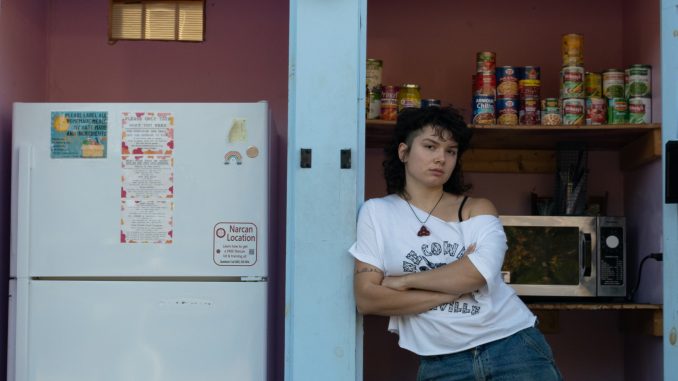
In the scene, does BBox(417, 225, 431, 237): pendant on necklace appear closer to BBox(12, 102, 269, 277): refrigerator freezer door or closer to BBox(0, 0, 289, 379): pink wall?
BBox(12, 102, 269, 277): refrigerator freezer door

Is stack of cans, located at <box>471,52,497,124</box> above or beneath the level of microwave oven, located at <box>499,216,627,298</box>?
above

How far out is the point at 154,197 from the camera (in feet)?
11.0

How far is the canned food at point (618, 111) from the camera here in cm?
374

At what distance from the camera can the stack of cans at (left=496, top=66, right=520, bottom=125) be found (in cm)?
→ 376

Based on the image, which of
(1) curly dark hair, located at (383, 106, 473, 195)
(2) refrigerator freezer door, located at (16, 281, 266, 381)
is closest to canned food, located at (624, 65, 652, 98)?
(1) curly dark hair, located at (383, 106, 473, 195)

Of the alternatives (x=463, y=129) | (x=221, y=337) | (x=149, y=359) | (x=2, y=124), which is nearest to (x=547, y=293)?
(x=463, y=129)

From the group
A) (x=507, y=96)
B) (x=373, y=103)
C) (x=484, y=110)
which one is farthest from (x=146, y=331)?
(x=507, y=96)

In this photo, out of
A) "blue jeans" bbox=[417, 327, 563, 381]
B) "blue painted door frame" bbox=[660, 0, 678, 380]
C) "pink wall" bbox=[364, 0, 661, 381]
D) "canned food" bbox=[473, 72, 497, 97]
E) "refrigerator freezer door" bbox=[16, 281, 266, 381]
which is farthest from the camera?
"pink wall" bbox=[364, 0, 661, 381]

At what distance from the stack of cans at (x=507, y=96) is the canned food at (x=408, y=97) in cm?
35

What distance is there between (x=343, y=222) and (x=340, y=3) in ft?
2.35

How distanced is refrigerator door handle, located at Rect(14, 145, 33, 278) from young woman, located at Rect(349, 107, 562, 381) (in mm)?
1293

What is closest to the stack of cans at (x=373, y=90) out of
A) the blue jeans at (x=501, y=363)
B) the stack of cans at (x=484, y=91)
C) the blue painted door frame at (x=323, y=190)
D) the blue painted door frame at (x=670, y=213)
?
the stack of cans at (x=484, y=91)

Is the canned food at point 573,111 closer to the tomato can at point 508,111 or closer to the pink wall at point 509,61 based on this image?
the tomato can at point 508,111

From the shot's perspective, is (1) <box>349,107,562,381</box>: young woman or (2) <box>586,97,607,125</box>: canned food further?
(2) <box>586,97,607,125</box>: canned food
